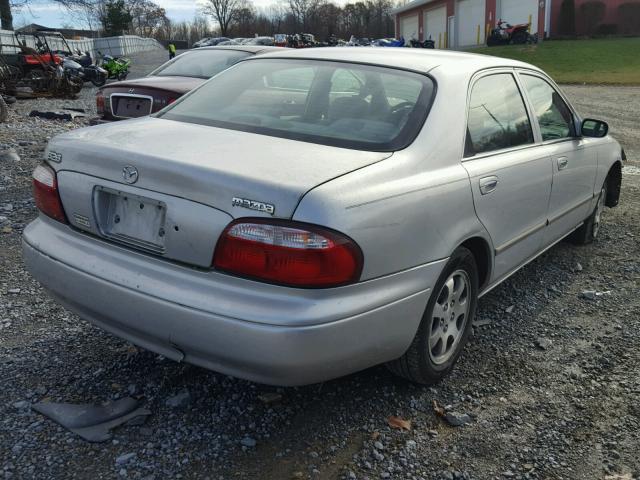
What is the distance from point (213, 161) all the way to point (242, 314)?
0.64m

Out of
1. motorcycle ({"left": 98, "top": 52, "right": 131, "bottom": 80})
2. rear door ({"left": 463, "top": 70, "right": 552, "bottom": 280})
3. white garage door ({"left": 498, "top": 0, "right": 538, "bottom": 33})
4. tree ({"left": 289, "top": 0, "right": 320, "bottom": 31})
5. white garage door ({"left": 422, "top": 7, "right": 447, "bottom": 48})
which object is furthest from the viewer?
tree ({"left": 289, "top": 0, "right": 320, "bottom": 31})

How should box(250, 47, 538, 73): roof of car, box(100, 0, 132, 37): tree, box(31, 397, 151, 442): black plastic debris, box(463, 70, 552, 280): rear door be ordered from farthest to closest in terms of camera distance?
box(100, 0, 132, 37): tree
box(250, 47, 538, 73): roof of car
box(463, 70, 552, 280): rear door
box(31, 397, 151, 442): black plastic debris

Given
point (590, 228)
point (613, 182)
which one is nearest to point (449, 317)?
point (590, 228)

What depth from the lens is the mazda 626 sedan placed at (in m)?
2.28

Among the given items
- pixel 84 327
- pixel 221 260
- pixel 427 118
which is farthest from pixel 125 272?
pixel 427 118

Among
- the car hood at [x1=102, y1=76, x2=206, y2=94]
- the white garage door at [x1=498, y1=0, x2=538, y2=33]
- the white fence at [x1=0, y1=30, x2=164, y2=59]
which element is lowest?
the car hood at [x1=102, y1=76, x2=206, y2=94]

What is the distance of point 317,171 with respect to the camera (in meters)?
2.42

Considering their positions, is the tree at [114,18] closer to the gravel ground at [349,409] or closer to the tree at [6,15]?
the tree at [6,15]

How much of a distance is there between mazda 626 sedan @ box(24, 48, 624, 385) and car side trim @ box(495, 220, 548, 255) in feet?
0.05

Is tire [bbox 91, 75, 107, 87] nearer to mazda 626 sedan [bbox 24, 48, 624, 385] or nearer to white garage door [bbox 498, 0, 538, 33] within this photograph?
mazda 626 sedan [bbox 24, 48, 624, 385]

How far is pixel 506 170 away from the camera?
3.37m

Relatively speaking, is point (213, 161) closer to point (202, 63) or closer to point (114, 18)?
point (202, 63)

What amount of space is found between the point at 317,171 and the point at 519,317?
221 centimetres

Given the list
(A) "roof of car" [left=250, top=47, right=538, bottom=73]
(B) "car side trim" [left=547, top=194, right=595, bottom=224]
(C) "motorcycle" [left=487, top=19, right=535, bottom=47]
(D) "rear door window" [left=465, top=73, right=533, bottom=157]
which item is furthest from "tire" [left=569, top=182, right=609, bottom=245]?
(C) "motorcycle" [left=487, top=19, right=535, bottom=47]
